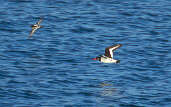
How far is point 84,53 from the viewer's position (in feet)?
133

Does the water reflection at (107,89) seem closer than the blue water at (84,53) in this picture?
No

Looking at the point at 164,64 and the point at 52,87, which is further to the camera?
the point at 164,64

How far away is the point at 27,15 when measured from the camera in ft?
164

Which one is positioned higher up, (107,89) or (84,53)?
(84,53)

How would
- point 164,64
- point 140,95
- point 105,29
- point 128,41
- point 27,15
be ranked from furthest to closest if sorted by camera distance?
point 27,15 → point 105,29 → point 128,41 → point 164,64 → point 140,95

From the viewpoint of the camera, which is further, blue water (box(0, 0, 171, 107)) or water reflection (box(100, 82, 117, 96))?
water reflection (box(100, 82, 117, 96))

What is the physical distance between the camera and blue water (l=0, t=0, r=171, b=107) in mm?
32938

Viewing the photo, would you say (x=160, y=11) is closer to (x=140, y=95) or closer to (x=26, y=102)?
(x=140, y=95)

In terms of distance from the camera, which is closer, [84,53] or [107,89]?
[107,89]

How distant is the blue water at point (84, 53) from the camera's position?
3294 cm

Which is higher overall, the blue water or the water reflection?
the blue water

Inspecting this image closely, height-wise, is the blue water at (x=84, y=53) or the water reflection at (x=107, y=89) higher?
the blue water at (x=84, y=53)

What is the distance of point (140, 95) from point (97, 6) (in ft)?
67.2

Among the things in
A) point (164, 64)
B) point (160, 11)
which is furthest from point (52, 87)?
point (160, 11)
